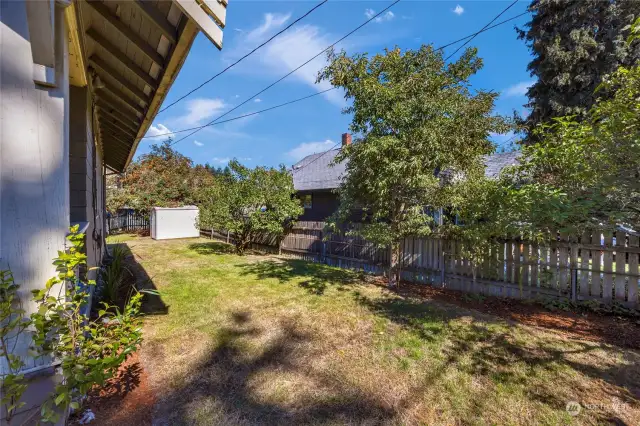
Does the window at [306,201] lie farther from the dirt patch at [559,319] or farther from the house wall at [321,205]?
the dirt patch at [559,319]

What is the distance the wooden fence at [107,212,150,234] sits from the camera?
18616 mm

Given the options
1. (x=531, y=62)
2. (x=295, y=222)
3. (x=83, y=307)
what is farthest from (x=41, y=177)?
(x=531, y=62)

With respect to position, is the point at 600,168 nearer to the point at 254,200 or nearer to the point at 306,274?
the point at 306,274

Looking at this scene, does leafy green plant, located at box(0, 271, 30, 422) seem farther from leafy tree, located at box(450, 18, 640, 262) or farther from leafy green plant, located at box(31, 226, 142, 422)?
leafy tree, located at box(450, 18, 640, 262)

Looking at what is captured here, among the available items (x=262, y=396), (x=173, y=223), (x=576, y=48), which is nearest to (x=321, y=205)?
(x=173, y=223)

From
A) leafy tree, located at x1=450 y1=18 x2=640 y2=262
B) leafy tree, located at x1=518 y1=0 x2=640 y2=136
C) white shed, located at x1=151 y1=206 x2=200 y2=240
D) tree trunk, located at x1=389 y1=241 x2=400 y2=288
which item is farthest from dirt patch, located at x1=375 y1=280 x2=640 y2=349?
white shed, located at x1=151 y1=206 x2=200 y2=240

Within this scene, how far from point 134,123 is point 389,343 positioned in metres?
5.70

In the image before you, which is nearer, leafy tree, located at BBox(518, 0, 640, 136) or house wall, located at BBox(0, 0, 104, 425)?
house wall, located at BBox(0, 0, 104, 425)

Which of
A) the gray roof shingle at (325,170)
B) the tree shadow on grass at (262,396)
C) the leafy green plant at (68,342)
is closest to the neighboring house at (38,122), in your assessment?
the leafy green plant at (68,342)

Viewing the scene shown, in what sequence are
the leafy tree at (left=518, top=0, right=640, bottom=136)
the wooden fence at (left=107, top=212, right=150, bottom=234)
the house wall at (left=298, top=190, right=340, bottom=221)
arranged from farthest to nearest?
the wooden fence at (left=107, top=212, right=150, bottom=234) < the house wall at (left=298, top=190, right=340, bottom=221) < the leafy tree at (left=518, top=0, right=640, bottom=136)

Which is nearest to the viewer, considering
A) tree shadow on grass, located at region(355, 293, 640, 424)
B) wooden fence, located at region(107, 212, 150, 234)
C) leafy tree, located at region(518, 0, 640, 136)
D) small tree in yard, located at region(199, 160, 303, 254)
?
tree shadow on grass, located at region(355, 293, 640, 424)

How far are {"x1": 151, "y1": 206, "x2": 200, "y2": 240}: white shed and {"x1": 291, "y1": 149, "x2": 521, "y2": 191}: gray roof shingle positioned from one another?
5.88m

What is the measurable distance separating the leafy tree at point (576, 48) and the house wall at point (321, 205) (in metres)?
10.1

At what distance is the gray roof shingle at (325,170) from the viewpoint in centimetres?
1178
